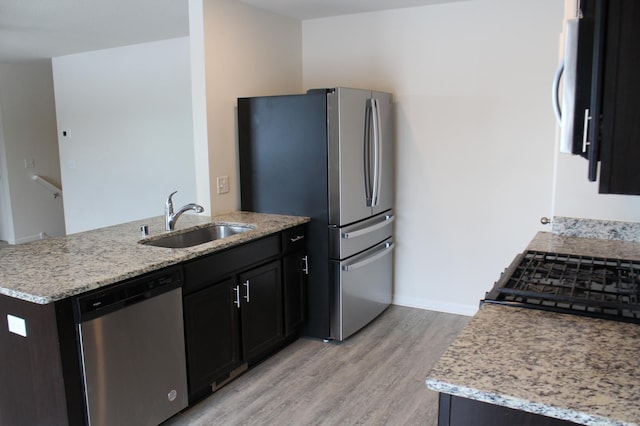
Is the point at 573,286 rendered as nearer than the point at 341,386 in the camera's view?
Yes

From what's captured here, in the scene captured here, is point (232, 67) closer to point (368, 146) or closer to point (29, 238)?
point (368, 146)

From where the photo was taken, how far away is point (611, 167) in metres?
0.96

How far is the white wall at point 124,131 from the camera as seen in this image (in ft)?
17.2

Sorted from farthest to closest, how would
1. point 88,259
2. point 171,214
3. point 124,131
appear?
point 124,131 < point 171,214 < point 88,259

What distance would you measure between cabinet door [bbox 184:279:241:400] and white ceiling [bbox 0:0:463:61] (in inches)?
86.9

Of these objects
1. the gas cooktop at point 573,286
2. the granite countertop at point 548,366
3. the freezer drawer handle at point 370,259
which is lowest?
the freezer drawer handle at point 370,259

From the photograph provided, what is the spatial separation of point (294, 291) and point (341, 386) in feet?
2.49

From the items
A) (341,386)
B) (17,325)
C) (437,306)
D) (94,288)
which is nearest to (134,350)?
(94,288)

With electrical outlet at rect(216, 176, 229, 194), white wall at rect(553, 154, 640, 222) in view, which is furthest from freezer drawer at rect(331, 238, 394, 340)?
white wall at rect(553, 154, 640, 222)

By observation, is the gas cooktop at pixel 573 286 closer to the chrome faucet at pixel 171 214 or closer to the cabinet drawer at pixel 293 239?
the cabinet drawer at pixel 293 239

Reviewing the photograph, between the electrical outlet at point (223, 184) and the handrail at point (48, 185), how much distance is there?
188 inches

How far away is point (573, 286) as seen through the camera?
1653mm

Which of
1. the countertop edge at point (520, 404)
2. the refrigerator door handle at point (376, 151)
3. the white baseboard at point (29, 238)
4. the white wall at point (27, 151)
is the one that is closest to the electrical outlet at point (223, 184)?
the refrigerator door handle at point (376, 151)

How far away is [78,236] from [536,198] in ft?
10.3
